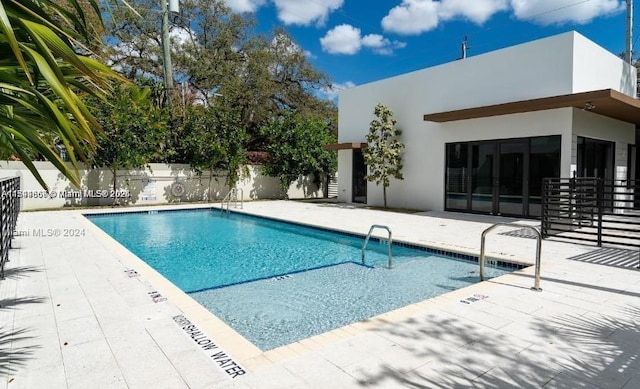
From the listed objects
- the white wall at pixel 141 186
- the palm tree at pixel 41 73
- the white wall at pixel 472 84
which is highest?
the white wall at pixel 472 84

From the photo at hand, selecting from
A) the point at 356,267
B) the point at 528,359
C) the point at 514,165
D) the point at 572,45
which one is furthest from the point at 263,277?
the point at 572,45

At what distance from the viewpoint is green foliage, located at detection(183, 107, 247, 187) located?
58.2ft

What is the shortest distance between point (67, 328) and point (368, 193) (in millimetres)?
14278

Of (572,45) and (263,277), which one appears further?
(572,45)

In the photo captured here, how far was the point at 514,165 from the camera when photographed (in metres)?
11.8

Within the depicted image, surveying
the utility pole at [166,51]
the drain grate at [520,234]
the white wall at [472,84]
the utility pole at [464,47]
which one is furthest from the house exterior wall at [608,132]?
the utility pole at [166,51]

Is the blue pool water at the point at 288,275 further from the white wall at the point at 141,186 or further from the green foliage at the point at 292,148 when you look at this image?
the green foliage at the point at 292,148

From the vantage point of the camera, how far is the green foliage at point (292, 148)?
66.4ft

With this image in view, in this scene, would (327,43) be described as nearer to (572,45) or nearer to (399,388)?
(572,45)

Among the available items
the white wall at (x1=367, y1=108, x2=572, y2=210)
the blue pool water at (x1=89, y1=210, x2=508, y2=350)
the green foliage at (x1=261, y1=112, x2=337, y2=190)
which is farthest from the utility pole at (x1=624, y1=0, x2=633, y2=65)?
the blue pool water at (x1=89, y1=210, x2=508, y2=350)

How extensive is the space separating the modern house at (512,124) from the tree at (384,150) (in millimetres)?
→ 396

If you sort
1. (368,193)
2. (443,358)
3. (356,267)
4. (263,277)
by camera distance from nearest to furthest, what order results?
1. (443,358)
2. (263,277)
3. (356,267)
4. (368,193)

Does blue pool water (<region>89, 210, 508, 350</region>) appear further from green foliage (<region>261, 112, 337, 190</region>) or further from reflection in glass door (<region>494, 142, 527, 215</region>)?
green foliage (<region>261, 112, 337, 190</region>)

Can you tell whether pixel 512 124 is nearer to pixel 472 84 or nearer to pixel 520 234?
pixel 472 84
